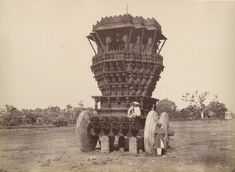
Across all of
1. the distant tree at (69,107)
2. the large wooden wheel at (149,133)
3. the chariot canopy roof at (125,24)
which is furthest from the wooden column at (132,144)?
the chariot canopy roof at (125,24)

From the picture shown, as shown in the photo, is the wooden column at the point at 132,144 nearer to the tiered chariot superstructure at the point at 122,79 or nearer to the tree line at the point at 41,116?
the tiered chariot superstructure at the point at 122,79

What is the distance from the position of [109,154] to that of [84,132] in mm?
323

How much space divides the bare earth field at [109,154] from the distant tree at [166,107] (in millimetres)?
181

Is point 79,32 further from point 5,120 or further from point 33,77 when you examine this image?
point 5,120

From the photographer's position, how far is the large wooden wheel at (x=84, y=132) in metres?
4.22

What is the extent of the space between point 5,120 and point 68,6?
1.13 metres

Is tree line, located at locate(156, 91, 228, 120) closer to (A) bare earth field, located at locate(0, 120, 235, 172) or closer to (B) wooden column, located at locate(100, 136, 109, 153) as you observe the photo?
(A) bare earth field, located at locate(0, 120, 235, 172)

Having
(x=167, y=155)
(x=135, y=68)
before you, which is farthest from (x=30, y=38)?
(x=167, y=155)

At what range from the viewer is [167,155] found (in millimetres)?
4098

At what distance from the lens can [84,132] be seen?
429 cm

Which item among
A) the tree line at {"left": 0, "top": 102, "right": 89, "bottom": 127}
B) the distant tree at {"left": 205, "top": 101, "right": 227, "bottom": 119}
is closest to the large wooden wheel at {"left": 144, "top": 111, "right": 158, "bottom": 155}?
the distant tree at {"left": 205, "top": 101, "right": 227, "bottom": 119}

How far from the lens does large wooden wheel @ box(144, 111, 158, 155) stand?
4.05m

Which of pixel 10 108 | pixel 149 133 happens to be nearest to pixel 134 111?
pixel 149 133

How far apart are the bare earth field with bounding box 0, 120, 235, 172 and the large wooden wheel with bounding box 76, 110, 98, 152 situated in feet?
0.26
